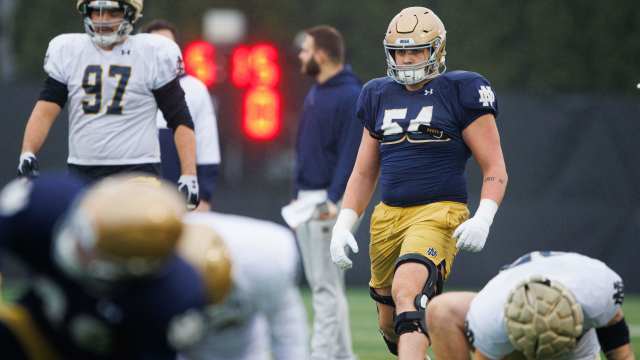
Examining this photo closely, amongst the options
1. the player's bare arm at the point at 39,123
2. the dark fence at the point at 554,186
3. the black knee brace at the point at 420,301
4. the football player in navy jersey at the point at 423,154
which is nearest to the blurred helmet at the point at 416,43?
the football player in navy jersey at the point at 423,154

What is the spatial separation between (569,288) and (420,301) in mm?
1128

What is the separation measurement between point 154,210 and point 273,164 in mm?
8670

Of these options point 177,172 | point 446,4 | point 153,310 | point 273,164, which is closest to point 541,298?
point 153,310

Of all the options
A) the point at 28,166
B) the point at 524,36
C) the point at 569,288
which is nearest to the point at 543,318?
the point at 569,288

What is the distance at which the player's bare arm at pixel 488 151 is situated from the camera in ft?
17.6

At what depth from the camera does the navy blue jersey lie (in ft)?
17.6

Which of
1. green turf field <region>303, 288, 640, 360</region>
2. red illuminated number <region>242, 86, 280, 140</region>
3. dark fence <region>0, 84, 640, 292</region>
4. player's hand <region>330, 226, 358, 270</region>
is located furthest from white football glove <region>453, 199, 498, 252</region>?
dark fence <region>0, 84, 640, 292</region>

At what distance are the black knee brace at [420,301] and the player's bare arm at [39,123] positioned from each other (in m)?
1.69

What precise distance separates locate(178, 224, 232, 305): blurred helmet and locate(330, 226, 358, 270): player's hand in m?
2.38

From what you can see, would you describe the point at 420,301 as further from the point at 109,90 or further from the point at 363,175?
the point at 109,90

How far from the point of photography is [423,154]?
17.8ft

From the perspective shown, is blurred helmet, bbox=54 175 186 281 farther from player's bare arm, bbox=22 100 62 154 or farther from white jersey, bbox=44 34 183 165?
player's bare arm, bbox=22 100 62 154

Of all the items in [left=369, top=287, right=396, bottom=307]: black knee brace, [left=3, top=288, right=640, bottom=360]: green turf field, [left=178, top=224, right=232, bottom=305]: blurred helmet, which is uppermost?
[left=178, top=224, right=232, bottom=305]: blurred helmet

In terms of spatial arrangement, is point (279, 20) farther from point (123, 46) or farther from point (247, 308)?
point (247, 308)
